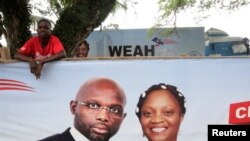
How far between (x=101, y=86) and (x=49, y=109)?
1.80ft

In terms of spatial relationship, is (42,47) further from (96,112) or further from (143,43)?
(143,43)

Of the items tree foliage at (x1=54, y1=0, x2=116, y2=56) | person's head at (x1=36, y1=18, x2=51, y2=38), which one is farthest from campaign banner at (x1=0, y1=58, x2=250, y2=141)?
tree foliage at (x1=54, y1=0, x2=116, y2=56)

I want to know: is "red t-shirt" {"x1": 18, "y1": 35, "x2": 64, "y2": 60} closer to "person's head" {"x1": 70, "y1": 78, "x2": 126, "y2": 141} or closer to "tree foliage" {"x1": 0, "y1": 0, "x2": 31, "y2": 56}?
"person's head" {"x1": 70, "y1": 78, "x2": 126, "y2": 141}

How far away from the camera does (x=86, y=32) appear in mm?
7020

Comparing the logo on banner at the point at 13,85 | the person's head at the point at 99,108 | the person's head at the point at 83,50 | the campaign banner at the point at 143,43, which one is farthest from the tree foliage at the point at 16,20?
the campaign banner at the point at 143,43

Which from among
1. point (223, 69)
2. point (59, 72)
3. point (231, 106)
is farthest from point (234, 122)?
point (59, 72)

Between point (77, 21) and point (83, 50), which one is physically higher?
point (77, 21)

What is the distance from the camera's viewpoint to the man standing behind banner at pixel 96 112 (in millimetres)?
4430

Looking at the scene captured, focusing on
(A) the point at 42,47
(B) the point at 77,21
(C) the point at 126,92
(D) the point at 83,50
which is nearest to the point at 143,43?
(B) the point at 77,21

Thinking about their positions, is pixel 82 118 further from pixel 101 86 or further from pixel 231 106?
pixel 231 106

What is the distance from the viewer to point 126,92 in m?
4.46

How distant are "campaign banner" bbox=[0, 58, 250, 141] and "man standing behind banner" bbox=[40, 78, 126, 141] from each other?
0.06 m

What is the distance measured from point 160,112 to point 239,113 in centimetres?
77

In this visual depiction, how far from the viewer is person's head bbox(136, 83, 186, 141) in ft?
14.6
